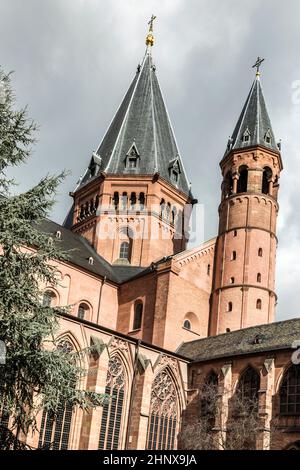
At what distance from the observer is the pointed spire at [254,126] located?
49.9m

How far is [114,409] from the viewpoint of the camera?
33.8m

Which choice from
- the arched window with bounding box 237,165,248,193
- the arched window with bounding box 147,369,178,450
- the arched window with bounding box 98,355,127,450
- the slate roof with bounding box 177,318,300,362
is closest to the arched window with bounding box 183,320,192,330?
the slate roof with bounding box 177,318,300,362

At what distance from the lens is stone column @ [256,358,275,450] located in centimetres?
3102

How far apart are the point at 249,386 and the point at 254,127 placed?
2406 centimetres

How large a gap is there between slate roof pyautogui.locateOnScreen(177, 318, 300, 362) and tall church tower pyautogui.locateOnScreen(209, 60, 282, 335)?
Answer: 5138 mm

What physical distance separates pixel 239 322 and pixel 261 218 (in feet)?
27.4

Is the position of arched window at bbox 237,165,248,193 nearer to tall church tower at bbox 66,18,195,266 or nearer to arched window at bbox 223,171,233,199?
arched window at bbox 223,171,233,199

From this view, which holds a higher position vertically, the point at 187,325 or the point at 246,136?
the point at 246,136

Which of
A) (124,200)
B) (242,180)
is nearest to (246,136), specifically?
(242,180)

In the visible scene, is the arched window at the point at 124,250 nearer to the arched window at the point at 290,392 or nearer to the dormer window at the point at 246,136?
the dormer window at the point at 246,136

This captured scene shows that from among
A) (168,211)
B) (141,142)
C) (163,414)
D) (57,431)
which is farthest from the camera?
(141,142)

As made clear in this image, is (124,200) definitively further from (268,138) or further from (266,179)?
(268,138)

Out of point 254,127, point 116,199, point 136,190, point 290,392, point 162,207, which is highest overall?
point 254,127
